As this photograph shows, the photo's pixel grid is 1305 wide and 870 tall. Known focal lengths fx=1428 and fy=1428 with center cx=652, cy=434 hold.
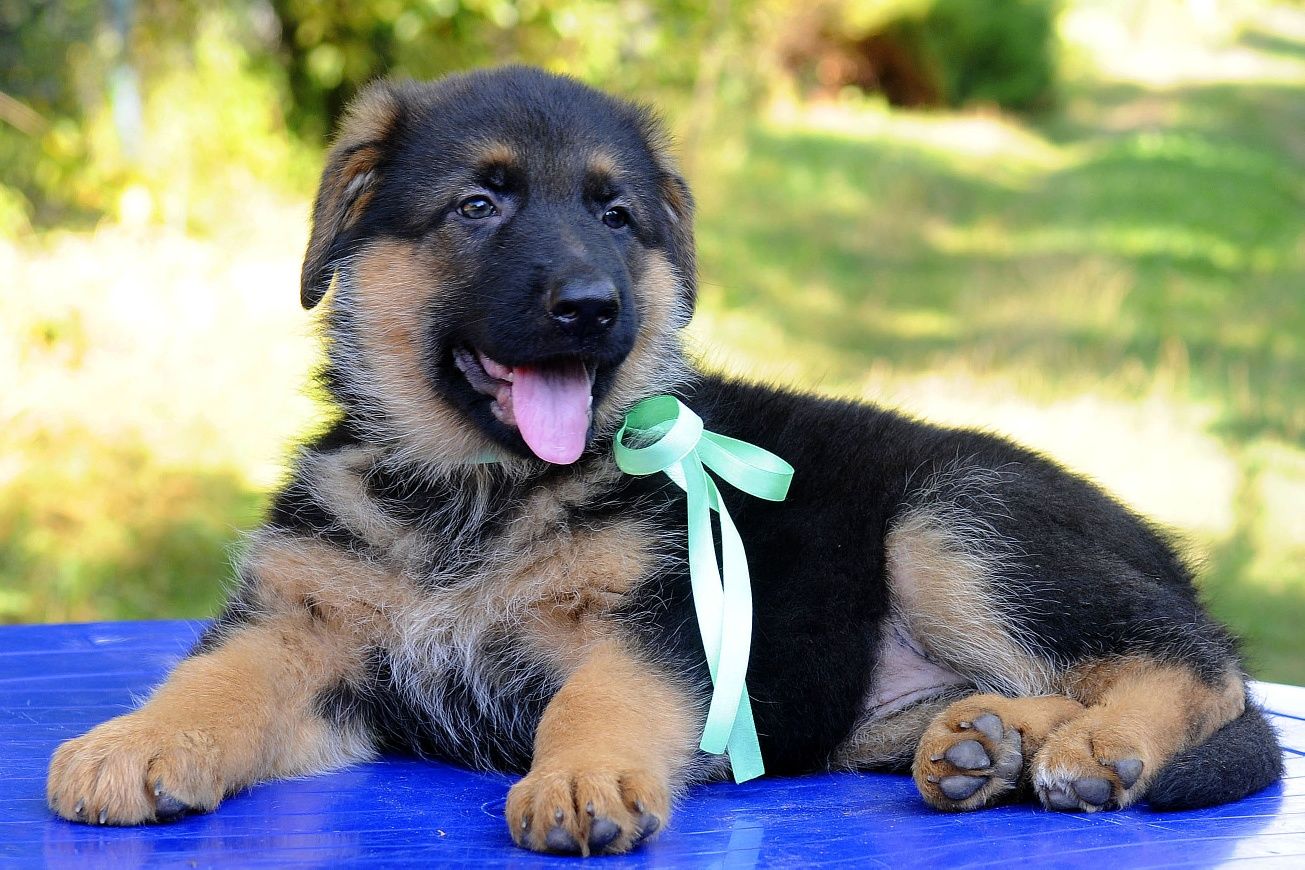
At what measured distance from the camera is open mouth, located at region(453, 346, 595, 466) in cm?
338

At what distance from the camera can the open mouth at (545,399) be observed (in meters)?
3.38

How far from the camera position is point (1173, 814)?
3178mm

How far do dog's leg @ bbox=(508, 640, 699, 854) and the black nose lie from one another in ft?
2.40

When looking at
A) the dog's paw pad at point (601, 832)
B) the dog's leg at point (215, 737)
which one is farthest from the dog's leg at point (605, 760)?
the dog's leg at point (215, 737)

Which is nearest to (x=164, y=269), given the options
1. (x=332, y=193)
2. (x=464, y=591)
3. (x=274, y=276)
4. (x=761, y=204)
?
(x=274, y=276)

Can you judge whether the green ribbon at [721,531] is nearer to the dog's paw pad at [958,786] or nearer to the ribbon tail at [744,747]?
the ribbon tail at [744,747]

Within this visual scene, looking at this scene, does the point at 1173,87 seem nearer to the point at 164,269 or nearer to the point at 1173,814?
the point at 164,269

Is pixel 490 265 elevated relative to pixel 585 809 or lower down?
elevated

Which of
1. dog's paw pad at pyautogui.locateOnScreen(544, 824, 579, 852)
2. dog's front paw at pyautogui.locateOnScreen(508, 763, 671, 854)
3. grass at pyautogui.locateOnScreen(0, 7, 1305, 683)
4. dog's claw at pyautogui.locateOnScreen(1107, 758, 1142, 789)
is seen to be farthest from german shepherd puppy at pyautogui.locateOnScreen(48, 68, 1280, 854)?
grass at pyautogui.locateOnScreen(0, 7, 1305, 683)

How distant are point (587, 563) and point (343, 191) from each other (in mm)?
1177

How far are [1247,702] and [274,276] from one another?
A: 7.21 meters

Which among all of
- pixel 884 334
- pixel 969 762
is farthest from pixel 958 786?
pixel 884 334

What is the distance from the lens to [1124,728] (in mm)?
3176

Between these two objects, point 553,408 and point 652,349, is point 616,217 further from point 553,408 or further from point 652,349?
point 553,408
